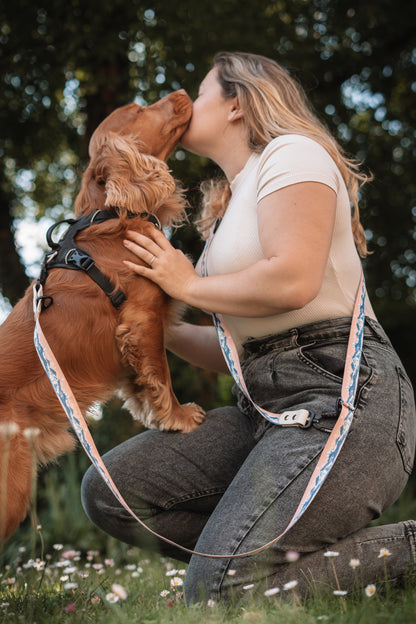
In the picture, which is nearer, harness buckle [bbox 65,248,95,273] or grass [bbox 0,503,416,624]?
grass [bbox 0,503,416,624]

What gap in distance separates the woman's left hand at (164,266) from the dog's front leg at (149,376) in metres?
0.13

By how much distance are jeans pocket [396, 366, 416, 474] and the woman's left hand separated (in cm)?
79

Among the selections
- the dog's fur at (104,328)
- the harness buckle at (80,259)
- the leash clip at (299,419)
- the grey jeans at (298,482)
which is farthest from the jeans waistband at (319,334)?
the harness buckle at (80,259)

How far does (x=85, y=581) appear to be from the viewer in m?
2.30

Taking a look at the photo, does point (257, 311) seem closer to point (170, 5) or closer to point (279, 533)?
point (279, 533)

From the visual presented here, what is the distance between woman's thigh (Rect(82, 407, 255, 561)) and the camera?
2285 millimetres

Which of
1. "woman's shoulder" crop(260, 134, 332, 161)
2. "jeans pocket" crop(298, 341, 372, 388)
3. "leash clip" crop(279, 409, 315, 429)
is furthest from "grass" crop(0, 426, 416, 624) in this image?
"woman's shoulder" crop(260, 134, 332, 161)

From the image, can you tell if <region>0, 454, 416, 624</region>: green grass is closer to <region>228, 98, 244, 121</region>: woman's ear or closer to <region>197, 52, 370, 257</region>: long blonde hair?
<region>197, 52, 370, 257</region>: long blonde hair

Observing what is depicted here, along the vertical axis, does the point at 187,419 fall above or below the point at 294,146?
below

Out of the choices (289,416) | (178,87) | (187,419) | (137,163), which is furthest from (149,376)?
(178,87)

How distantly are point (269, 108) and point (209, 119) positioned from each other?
0.30m

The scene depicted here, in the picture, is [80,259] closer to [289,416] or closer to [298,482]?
[289,416]

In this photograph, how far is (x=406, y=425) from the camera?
6.64ft

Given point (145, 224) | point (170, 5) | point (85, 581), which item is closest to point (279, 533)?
point (85, 581)
